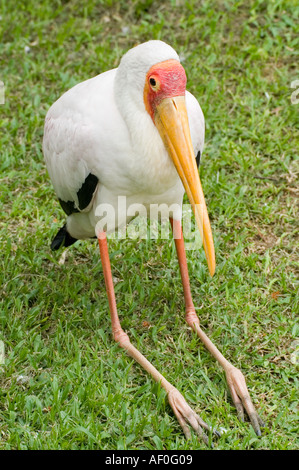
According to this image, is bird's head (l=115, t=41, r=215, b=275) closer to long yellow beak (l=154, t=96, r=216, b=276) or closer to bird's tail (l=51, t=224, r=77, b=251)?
long yellow beak (l=154, t=96, r=216, b=276)

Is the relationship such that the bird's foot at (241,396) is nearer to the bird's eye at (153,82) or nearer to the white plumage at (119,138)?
the white plumage at (119,138)

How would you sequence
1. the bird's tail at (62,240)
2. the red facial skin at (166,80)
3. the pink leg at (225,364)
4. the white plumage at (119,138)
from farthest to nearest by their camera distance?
the bird's tail at (62,240), the pink leg at (225,364), the white plumage at (119,138), the red facial skin at (166,80)

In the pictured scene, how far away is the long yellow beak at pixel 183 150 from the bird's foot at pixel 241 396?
29.1 inches

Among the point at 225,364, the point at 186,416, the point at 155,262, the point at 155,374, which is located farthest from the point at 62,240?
the point at 186,416

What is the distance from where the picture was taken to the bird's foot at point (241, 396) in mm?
3650

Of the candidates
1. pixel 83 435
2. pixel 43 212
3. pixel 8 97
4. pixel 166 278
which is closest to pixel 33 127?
pixel 8 97

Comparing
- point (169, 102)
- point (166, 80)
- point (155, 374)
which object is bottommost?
point (155, 374)

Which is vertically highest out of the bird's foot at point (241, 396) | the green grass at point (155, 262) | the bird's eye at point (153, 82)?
the bird's eye at point (153, 82)

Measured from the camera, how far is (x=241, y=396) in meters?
3.76

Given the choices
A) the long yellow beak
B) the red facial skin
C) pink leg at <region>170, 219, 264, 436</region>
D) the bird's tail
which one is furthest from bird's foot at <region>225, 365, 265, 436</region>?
the red facial skin

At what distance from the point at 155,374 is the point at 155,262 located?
3.55 feet

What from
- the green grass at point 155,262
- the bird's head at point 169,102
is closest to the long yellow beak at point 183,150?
the bird's head at point 169,102

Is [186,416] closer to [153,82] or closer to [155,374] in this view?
[155,374]

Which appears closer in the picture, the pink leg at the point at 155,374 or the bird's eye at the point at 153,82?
the bird's eye at the point at 153,82
